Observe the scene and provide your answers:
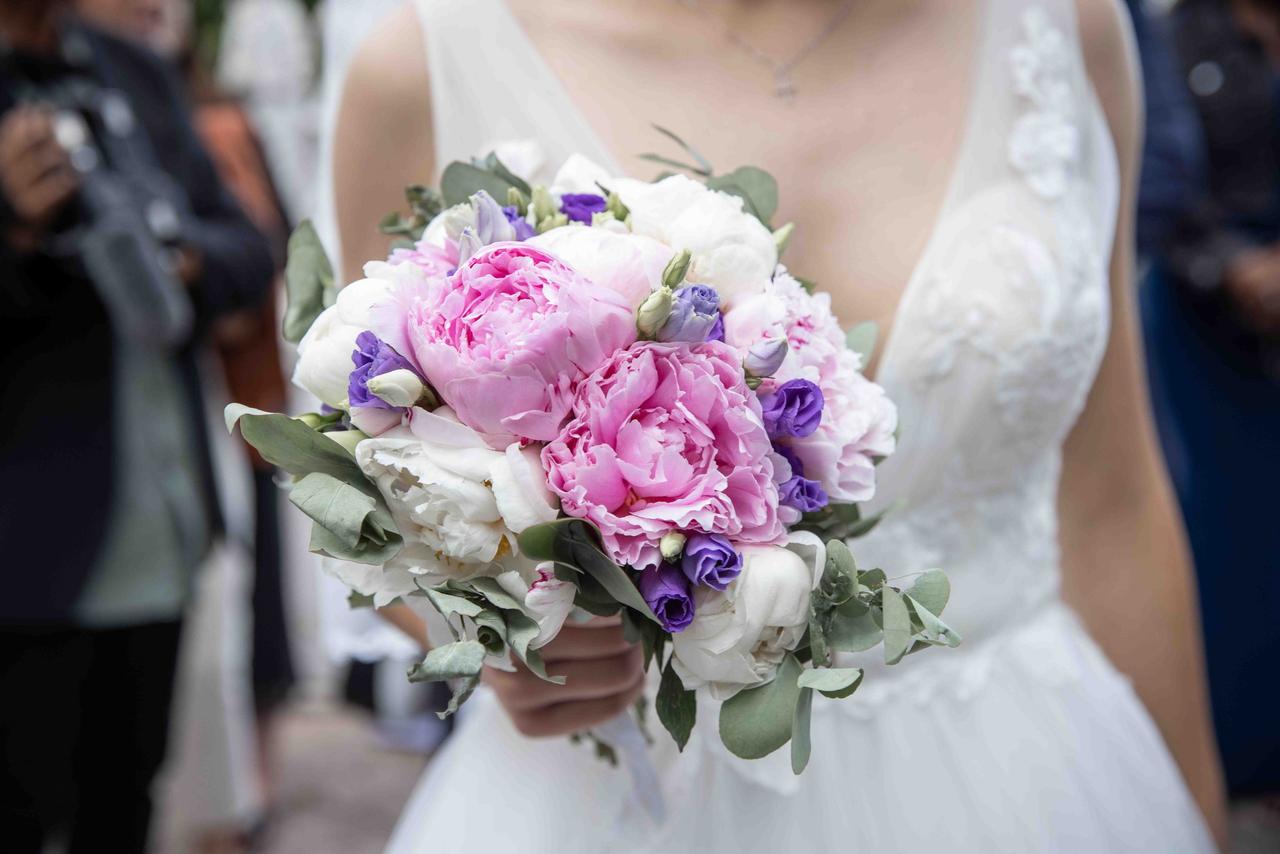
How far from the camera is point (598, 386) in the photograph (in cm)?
90

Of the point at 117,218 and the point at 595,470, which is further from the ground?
the point at 595,470

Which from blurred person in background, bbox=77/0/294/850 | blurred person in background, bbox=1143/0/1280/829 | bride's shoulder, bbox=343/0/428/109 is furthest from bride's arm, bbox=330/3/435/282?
blurred person in background, bbox=1143/0/1280/829

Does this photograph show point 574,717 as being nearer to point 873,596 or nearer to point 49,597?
point 873,596

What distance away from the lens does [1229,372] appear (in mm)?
3180

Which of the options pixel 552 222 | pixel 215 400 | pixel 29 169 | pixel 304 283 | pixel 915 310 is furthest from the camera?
pixel 215 400

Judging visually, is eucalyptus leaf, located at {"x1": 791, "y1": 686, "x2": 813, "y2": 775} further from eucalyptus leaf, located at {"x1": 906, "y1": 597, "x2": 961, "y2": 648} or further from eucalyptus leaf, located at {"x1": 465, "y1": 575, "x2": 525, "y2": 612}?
eucalyptus leaf, located at {"x1": 465, "y1": 575, "x2": 525, "y2": 612}

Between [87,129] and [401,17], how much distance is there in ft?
5.39

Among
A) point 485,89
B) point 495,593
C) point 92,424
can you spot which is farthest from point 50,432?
point 495,593

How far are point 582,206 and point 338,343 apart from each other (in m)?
0.25

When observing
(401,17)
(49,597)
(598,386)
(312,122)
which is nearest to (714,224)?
(598,386)

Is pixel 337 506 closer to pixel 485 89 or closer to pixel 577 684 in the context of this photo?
pixel 577 684

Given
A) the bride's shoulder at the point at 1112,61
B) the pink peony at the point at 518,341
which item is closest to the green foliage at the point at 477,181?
the pink peony at the point at 518,341

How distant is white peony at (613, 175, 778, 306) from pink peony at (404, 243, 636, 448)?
108 millimetres

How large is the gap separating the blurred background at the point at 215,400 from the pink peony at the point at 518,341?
1086mm
